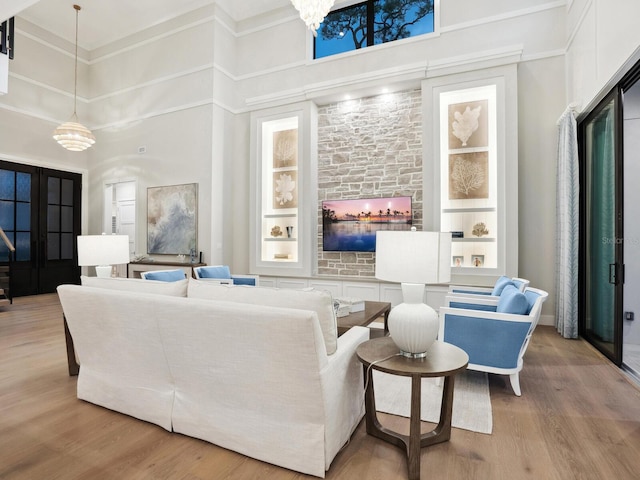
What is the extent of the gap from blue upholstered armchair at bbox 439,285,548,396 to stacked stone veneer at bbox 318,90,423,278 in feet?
8.86

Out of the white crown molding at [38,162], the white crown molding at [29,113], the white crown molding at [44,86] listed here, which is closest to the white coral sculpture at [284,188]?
the white crown molding at [38,162]

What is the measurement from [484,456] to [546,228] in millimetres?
3639

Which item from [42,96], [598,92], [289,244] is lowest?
[289,244]

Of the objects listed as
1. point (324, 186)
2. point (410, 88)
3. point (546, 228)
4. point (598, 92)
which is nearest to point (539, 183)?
point (546, 228)

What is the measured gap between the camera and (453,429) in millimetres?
2131

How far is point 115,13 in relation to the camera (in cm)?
652

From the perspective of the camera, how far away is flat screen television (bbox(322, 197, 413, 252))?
5.35 meters

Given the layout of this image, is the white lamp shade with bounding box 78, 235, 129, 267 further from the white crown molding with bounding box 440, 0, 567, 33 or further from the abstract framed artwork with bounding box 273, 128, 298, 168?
the white crown molding with bounding box 440, 0, 567, 33

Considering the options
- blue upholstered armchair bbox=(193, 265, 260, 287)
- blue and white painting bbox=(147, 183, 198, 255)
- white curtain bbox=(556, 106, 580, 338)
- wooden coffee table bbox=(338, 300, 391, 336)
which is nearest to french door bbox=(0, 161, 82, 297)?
blue and white painting bbox=(147, 183, 198, 255)

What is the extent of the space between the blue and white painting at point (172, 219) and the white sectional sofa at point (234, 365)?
411cm

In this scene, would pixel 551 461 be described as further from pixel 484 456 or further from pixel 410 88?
pixel 410 88

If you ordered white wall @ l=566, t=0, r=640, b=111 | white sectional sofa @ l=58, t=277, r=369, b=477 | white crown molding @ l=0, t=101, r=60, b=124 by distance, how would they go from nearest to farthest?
white sectional sofa @ l=58, t=277, r=369, b=477, white wall @ l=566, t=0, r=640, b=111, white crown molding @ l=0, t=101, r=60, b=124

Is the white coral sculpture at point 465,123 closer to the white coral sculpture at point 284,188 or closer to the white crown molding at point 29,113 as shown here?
the white coral sculpture at point 284,188

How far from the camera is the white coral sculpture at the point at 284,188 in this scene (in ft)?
19.7
